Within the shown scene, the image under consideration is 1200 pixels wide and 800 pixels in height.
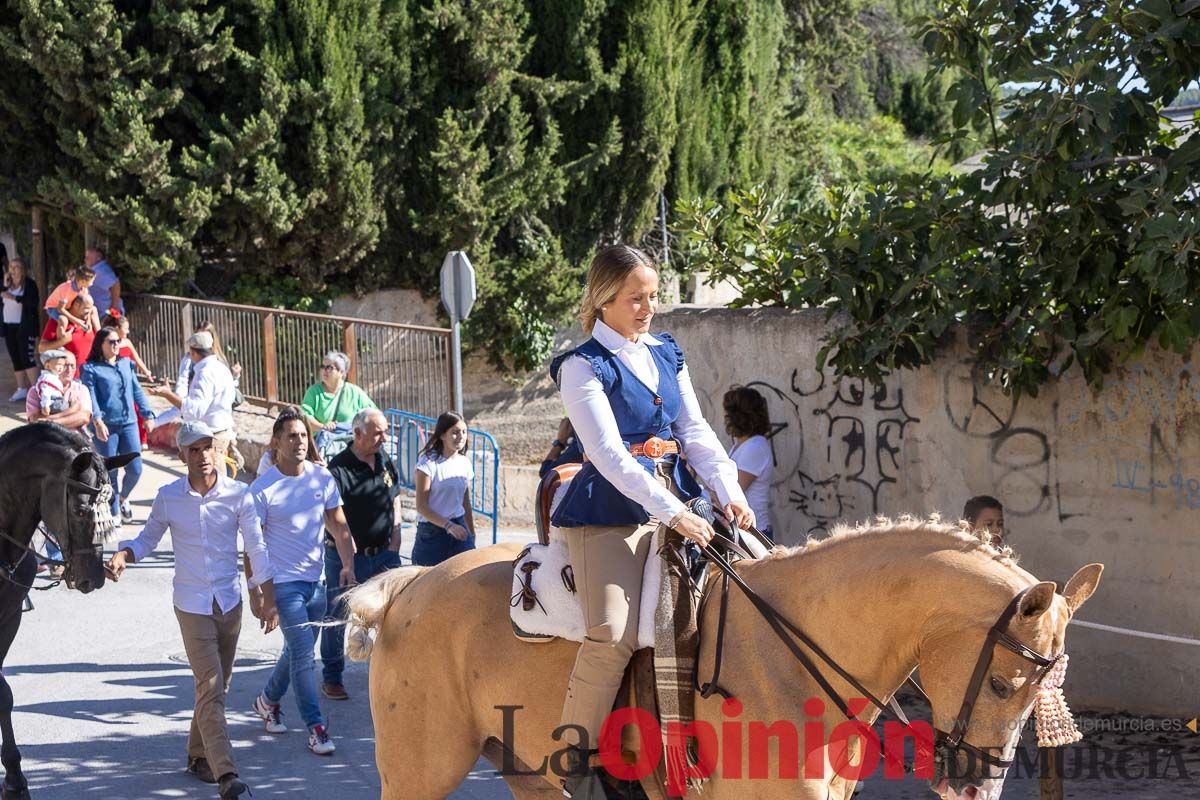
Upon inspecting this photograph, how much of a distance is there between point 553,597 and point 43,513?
3.90m

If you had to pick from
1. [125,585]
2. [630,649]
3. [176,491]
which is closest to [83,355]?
[125,585]

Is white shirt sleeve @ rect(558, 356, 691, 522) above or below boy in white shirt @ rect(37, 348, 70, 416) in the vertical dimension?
below

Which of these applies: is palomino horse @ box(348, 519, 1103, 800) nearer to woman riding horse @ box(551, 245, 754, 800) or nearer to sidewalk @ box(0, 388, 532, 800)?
woman riding horse @ box(551, 245, 754, 800)

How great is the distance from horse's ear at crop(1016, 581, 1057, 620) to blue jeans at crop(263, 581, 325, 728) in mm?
5186

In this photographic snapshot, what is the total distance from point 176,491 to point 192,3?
1262 cm

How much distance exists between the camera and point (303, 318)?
17547 millimetres

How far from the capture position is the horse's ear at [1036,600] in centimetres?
378

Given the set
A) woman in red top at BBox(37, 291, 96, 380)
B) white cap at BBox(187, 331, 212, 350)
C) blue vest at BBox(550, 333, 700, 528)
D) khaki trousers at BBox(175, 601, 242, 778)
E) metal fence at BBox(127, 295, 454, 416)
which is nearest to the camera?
blue vest at BBox(550, 333, 700, 528)

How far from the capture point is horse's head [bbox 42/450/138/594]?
7211mm

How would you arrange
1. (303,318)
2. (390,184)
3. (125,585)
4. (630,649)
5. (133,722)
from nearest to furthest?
(630,649) → (133,722) → (125,585) → (303,318) → (390,184)

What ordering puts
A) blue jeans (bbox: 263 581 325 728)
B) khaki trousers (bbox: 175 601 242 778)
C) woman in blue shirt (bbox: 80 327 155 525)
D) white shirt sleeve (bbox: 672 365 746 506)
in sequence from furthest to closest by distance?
1. woman in blue shirt (bbox: 80 327 155 525)
2. blue jeans (bbox: 263 581 325 728)
3. khaki trousers (bbox: 175 601 242 778)
4. white shirt sleeve (bbox: 672 365 746 506)

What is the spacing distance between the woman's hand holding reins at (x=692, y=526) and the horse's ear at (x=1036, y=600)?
1.10 meters

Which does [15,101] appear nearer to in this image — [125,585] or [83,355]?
[83,355]

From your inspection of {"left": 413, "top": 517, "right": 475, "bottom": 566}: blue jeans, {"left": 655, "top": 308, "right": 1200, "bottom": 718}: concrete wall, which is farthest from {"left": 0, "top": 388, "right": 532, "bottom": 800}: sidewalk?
{"left": 655, "top": 308, "right": 1200, "bottom": 718}: concrete wall
